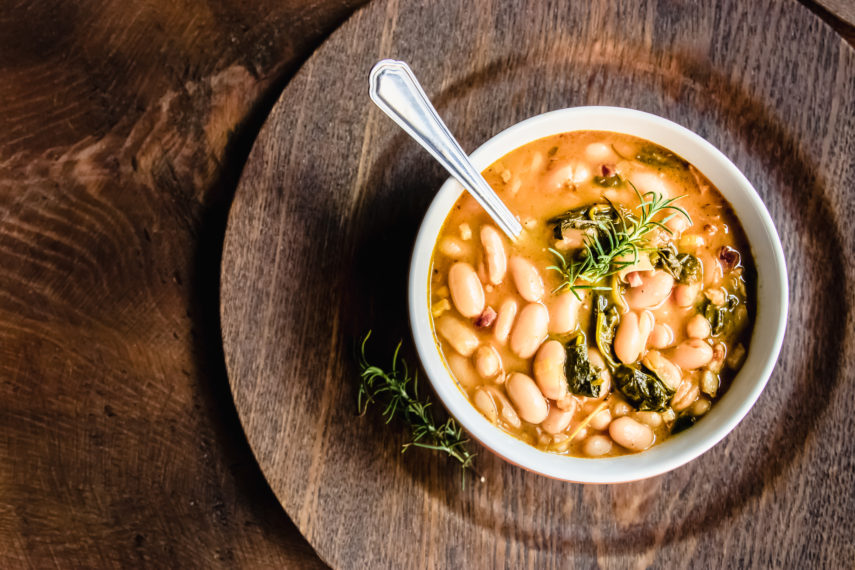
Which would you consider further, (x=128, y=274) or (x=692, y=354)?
(x=128, y=274)

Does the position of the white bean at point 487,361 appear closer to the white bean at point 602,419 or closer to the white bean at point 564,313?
the white bean at point 564,313

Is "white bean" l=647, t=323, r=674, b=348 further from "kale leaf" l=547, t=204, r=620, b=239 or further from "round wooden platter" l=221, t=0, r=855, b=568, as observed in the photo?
"round wooden platter" l=221, t=0, r=855, b=568

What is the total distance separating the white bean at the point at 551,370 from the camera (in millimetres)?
1641

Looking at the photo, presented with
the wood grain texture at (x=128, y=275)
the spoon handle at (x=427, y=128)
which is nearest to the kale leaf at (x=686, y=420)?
the spoon handle at (x=427, y=128)

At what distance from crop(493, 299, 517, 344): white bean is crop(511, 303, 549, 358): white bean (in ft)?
0.05

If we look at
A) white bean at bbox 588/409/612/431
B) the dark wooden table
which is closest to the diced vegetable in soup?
white bean at bbox 588/409/612/431

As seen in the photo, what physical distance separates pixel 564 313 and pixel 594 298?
84 mm

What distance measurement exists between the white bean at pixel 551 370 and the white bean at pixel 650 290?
0.65ft

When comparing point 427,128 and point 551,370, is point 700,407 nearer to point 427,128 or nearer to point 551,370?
point 551,370

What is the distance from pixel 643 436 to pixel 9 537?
5.79ft

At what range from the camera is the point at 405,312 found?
1846 mm

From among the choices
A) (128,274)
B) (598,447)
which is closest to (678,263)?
(598,447)

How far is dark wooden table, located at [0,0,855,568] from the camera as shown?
2.01 metres

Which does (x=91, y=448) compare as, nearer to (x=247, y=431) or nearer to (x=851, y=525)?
(x=247, y=431)
